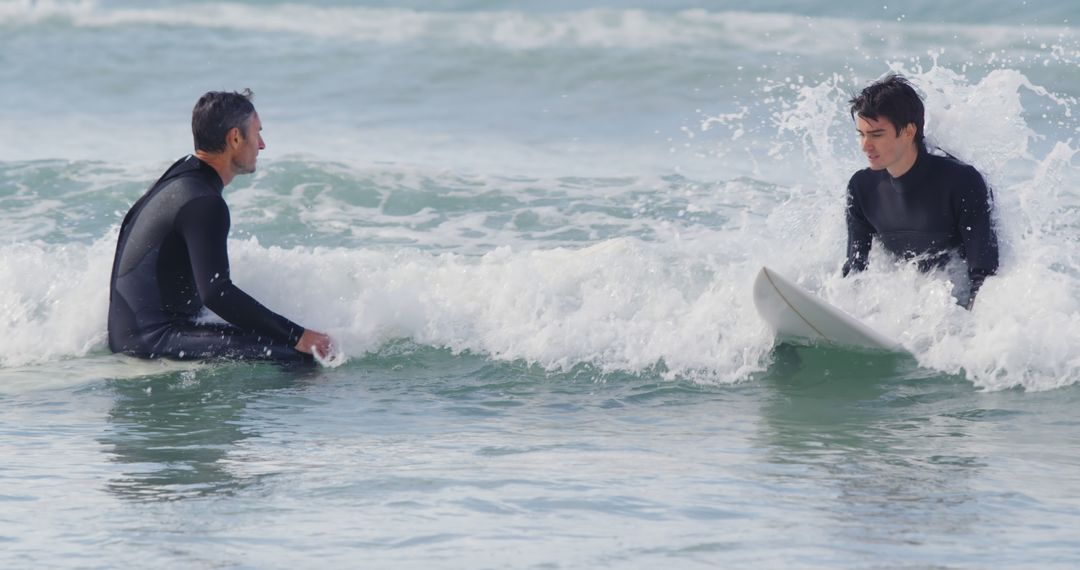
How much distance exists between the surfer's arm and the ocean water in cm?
14

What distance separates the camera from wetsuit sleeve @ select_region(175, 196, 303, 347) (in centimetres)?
628

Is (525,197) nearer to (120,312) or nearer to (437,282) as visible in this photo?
(437,282)

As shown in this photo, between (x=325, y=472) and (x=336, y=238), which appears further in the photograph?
(x=336, y=238)

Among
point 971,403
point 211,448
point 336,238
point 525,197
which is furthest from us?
point 525,197

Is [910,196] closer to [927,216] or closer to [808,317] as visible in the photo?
[927,216]

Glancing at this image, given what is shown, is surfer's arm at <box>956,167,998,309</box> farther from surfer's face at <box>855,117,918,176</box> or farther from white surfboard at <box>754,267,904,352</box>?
white surfboard at <box>754,267,904,352</box>

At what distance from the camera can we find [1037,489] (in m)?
4.57

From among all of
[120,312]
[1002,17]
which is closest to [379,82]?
[1002,17]

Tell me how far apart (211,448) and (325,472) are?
64 centimetres

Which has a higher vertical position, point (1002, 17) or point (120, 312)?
point (1002, 17)

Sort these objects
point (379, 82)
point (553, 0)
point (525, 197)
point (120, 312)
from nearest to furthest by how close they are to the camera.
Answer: point (120, 312), point (525, 197), point (379, 82), point (553, 0)

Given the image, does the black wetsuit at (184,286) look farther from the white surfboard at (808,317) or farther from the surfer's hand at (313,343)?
the white surfboard at (808,317)

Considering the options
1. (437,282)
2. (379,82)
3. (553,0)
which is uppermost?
(553,0)

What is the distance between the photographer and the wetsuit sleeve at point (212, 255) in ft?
20.6
